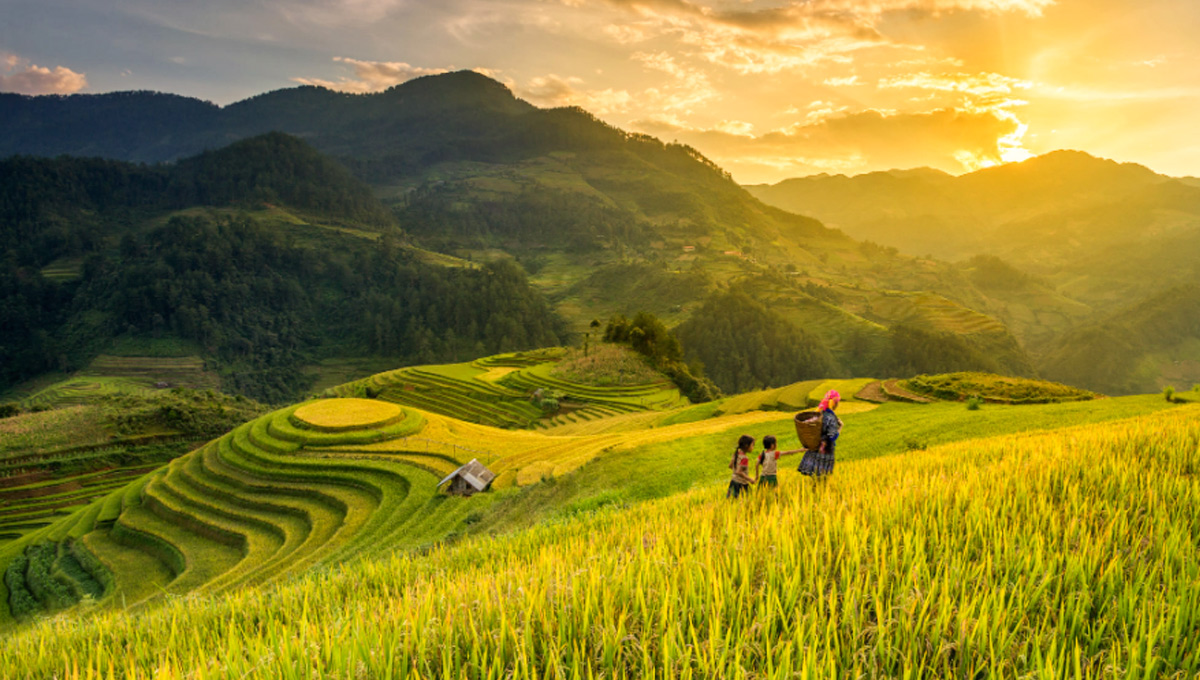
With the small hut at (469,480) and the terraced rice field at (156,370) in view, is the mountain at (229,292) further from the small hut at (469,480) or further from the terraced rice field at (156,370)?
the small hut at (469,480)

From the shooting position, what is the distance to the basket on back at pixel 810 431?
6781 millimetres

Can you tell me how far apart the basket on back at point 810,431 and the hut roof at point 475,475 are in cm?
1905

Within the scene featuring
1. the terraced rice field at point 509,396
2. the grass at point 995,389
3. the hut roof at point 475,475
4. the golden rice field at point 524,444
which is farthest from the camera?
the terraced rice field at point 509,396

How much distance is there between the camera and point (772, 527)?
167 inches

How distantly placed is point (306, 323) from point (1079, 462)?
612ft

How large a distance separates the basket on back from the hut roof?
19.0 m

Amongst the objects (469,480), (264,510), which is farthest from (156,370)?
(469,480)

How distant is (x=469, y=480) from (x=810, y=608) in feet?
74.6

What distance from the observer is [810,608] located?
2738 mm

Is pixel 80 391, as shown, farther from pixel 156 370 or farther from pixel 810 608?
pixel 810 608

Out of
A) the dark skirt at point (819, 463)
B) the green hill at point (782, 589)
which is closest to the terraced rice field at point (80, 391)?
the green hill at point (782, 589)

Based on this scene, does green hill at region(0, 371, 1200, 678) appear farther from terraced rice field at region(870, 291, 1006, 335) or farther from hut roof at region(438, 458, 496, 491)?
terraced rice field at region(870, 291, 1006, 335)

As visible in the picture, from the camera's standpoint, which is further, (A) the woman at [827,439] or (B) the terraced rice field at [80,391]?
(B) the terraced rice field at [80,391]

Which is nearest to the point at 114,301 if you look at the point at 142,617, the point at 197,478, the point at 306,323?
the point at 306,323
